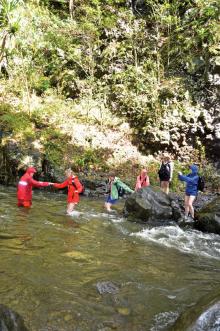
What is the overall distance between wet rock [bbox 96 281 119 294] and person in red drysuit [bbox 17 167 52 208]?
5.59 m

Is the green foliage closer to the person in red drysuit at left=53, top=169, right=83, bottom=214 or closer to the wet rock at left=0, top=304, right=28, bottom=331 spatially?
the person in red drysuit at left=53, top=169, right=83, bottom=214

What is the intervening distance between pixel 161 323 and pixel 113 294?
100 cm

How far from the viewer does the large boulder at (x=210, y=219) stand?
35.7 feet

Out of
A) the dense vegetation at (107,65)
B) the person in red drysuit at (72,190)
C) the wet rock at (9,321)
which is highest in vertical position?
the dense vegetation at (107,65)

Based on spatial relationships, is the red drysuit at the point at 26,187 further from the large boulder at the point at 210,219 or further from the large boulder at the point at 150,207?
the large boulder at the point at 210,219

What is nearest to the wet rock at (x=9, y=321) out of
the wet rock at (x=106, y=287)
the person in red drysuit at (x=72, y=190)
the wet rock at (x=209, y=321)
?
the wet rock at (x=209, y=321)

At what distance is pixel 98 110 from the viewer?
21547 millimetres

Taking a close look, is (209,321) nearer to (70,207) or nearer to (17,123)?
(70,207)

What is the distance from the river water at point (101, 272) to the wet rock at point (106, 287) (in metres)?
0.06

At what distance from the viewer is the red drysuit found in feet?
36.8

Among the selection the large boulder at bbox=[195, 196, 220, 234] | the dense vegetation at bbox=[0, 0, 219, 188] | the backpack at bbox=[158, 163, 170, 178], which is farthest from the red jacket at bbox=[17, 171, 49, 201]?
the dense vegetation at bbox=[0, 0, 219, 188]

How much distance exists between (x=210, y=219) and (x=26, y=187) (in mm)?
5346

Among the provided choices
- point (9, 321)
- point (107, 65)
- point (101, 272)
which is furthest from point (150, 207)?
point (107, 65)

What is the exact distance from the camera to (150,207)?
461 inches
